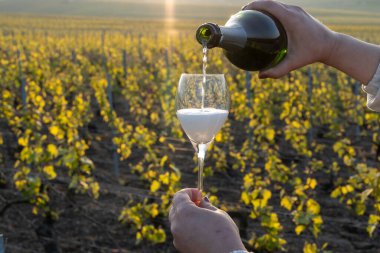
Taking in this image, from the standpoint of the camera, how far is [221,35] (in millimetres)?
1692

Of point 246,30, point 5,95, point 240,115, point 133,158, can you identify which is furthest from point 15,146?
point 246,30

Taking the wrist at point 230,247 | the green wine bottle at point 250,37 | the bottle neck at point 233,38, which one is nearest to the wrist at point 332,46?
the green wine bottle at point 250,37

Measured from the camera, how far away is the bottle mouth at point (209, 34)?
1.65 m

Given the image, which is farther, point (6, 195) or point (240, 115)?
point (240, 115)

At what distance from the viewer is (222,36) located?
171 cm

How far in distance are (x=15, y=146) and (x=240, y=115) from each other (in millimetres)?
3133

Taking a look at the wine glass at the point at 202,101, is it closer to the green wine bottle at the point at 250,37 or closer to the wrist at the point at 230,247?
the green wine bottle at the point at 250,37

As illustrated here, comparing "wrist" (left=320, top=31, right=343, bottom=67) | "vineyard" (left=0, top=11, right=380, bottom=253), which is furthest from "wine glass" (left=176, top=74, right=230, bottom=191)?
"vineyard" (left=0, top=11, right=380, bottom=253)

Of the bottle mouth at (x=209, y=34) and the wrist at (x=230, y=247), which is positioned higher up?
the bottle mouth at (x=209, y=34)

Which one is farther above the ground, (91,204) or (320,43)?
(320,43)

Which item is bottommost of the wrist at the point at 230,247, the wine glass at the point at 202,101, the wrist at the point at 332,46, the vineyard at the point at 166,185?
the vineyard at the point at 166,185

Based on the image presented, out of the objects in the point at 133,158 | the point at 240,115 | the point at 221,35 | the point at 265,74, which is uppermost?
the point at 221,35

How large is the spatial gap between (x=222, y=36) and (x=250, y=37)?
148 millimetres

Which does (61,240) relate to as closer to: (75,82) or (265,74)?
(265,74)
